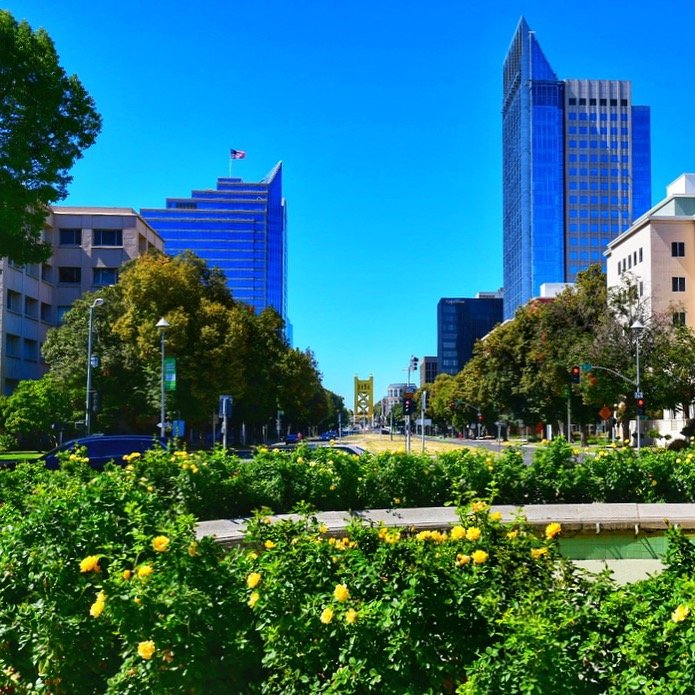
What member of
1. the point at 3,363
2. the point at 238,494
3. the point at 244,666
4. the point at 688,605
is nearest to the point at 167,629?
the point at 244,666

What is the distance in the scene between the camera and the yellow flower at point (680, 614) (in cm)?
334

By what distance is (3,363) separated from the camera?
62.3 metres

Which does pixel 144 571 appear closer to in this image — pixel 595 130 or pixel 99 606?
pixel 99 606

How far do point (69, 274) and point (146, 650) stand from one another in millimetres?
78823

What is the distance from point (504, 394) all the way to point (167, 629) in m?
70.0

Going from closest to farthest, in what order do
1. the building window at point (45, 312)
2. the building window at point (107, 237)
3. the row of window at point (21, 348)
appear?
the row of window at point (21, 348) < the building window at point (45, 312) < the building window at point (107, 237)

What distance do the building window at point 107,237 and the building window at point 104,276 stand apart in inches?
105

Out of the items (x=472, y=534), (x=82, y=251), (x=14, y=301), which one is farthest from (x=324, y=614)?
(x=82, y=251)

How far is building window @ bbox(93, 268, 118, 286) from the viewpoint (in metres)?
77.1

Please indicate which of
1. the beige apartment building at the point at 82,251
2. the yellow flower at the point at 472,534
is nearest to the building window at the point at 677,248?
the beige apartment building at the point at 82,251

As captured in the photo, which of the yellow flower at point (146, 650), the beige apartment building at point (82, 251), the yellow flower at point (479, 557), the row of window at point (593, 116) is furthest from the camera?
the row of window at point (593, 116)

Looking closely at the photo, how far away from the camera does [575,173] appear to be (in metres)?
184

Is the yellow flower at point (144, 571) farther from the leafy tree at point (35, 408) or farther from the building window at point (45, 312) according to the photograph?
the building window at point (45, 312)

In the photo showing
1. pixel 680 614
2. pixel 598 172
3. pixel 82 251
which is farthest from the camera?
pixel 598 172
